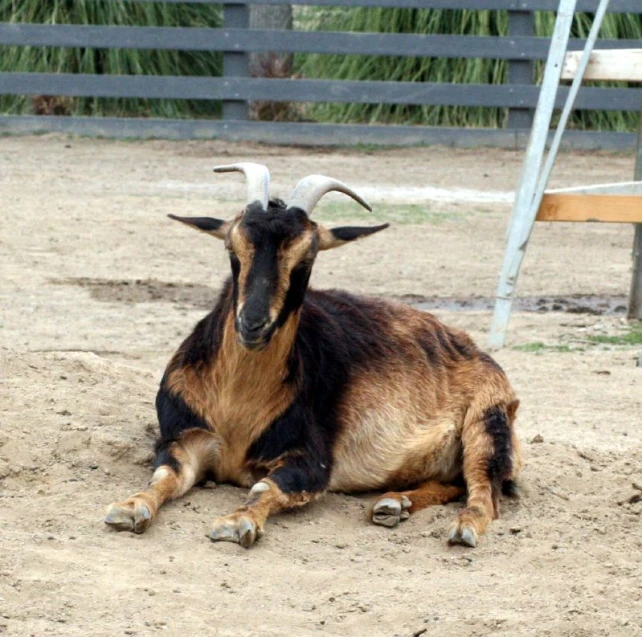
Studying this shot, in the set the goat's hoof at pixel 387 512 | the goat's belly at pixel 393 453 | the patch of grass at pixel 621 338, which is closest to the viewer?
the goat's hoof at pixel 387 512

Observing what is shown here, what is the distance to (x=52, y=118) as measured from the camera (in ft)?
53.2

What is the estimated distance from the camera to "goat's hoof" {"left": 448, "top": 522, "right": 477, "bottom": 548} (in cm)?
520

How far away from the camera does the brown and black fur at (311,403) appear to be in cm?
529

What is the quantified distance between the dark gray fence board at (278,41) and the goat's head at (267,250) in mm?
11090

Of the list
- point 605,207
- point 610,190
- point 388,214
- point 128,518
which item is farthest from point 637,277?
point 128,518

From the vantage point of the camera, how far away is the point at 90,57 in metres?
18.0

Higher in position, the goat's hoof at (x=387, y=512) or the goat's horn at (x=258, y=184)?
the goat's horn at (x=258, y=184)

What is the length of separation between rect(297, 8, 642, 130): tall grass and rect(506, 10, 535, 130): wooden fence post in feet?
2.86

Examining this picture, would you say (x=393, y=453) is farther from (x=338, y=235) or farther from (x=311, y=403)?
(x=338, y=235)

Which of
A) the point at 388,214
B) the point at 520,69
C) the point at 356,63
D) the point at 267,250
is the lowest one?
the point at 388,214

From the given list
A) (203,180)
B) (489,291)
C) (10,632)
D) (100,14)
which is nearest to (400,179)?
(203,180)

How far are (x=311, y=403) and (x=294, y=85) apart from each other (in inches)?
438

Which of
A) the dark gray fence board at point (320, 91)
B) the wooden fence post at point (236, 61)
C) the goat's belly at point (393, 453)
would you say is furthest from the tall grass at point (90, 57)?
the goat's belly at point (393, 453)

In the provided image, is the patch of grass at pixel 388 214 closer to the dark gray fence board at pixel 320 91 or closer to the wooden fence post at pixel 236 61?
the dark gray fence board at pixel 320 91
